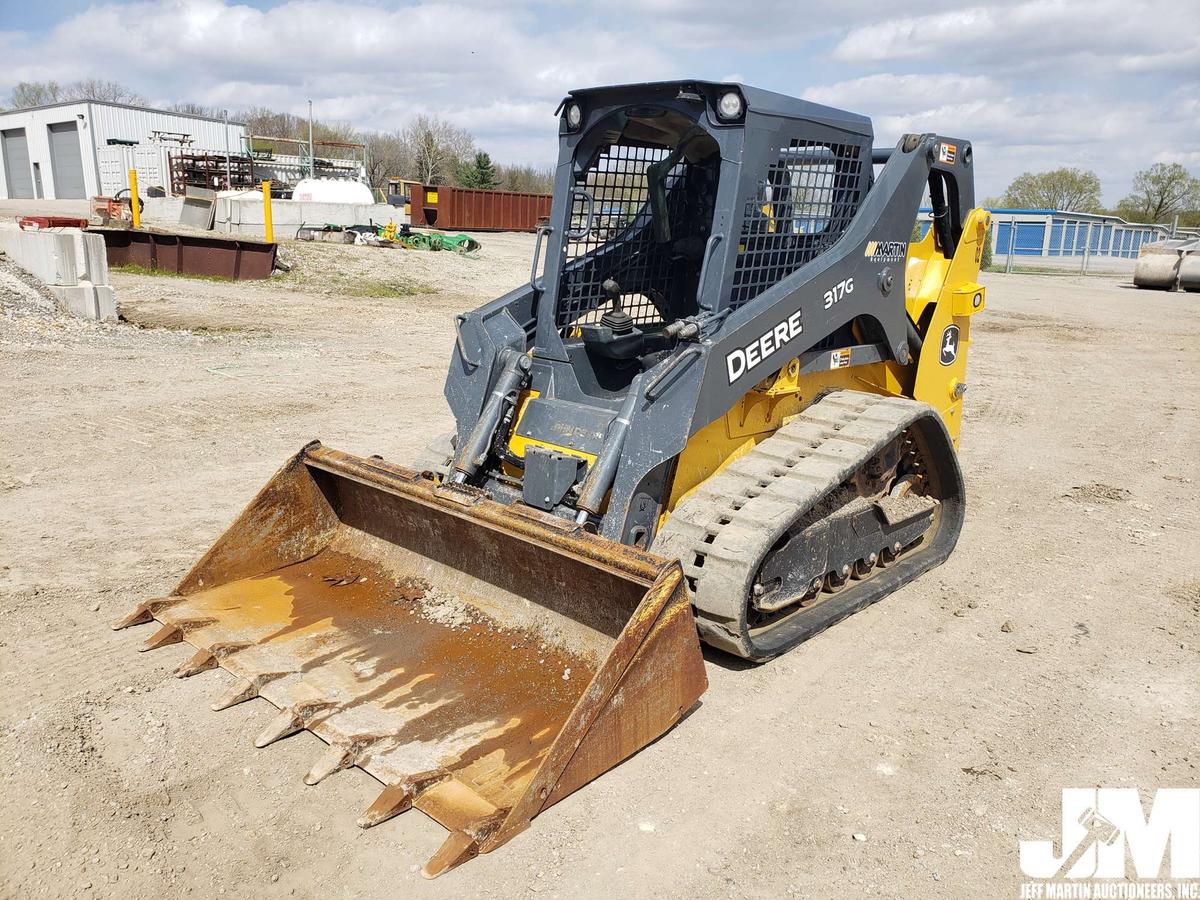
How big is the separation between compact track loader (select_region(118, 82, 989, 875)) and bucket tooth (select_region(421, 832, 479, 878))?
12 mm

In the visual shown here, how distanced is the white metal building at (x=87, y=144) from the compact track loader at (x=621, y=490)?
3633 cm

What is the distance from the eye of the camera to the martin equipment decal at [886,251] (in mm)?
4656

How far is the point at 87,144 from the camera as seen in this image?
39.9m

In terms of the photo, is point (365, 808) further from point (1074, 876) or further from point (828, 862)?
point (1074, 876)

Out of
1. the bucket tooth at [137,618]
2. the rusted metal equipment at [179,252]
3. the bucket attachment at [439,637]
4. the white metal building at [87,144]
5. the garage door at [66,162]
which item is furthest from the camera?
the garage door at [66,162]

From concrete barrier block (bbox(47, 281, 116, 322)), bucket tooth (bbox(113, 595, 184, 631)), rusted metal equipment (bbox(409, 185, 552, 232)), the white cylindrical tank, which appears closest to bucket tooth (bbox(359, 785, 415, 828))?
bucket tooth (bbox(113, 595, 184, 631))

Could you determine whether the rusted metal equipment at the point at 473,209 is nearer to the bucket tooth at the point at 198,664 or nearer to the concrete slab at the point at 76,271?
the concrete slab at the point at 76,271

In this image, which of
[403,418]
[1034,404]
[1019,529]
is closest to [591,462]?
[1019,529]

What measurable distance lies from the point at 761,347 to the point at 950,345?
2047 millimetres

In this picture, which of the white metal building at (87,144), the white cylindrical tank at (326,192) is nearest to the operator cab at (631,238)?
the white cylindrical tank at (326,192)

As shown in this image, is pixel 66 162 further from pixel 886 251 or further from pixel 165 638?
pixel 886 251

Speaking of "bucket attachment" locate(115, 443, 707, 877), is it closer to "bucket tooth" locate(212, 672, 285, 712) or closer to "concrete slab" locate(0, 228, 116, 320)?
"bucket tooth" locate(212, 672, 285, 712)

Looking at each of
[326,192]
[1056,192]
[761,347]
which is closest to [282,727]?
[761,347]

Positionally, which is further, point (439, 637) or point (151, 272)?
point (151, 272)
